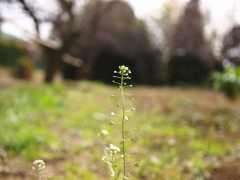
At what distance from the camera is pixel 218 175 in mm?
2418

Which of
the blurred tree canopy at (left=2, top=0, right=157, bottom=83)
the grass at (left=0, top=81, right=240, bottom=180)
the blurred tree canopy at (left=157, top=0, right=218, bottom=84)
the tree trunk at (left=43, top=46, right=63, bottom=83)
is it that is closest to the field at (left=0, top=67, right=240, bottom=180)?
the grass at (left=0, top=81, right=240, bottom=180)

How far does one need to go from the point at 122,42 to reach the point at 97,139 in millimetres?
13732

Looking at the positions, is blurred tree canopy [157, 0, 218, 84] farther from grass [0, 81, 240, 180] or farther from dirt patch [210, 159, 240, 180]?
dirt patch [210, 159, 240, 180]

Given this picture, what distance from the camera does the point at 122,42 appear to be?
16859mm

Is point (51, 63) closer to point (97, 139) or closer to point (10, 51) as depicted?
point (10, 51)

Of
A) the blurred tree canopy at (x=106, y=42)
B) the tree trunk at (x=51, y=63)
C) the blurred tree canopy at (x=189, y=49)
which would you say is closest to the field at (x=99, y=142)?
the tree trunk at (x=51, y=63)

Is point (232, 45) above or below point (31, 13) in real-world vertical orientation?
below

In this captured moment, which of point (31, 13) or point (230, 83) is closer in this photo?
point (230, 83)

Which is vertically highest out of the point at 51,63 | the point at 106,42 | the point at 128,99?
the point at 106,42

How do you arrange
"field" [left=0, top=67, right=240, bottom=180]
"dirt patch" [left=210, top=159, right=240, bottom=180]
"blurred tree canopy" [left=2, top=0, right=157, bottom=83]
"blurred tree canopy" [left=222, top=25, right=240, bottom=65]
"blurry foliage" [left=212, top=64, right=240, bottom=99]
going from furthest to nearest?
"blurred tree canopy" [left=2, top=0, right=157, bottom=83], "blurred tree canopy" [left=222, top=25, right=240, bottom=65], "blurry foliage" [left=212, top=64, right=240, bottom=99], "field" [left=0, top=67, right=240, bottom=180], "dirt patch" [left=210, top=159, right=240, bottom=180]

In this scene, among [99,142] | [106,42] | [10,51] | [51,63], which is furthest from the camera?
[106,42]

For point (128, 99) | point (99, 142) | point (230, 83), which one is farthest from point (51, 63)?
point (99, 142)

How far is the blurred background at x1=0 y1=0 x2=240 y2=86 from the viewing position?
1022 centimetres

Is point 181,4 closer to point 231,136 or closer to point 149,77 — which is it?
point 149,77
